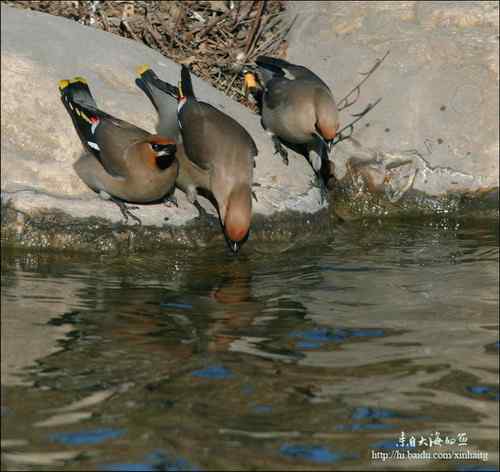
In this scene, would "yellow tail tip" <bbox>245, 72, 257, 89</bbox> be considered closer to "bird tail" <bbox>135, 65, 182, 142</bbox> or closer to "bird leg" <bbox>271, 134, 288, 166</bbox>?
"bird leg" <bbox>271, 134, 288, 166</bbox>

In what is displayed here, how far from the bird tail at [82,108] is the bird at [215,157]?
534 millimetres

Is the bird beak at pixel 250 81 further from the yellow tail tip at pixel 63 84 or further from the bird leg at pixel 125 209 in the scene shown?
the bird leg at pixel 125 209

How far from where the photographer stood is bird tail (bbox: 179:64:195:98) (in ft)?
25.1

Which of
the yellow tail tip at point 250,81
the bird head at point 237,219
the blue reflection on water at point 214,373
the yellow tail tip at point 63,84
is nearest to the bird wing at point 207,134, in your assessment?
the bird head at point 237,219

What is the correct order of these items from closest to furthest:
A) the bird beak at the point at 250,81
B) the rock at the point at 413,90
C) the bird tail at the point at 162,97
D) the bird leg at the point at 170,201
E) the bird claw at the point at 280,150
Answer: the bird leg at the point at 170,201 < the bird tail at the point at 162,97 < the bird claw at the point at 280,150 < the rock at the point at 413,90 < the bird beak at the point at 250,81

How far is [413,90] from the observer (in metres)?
8.69

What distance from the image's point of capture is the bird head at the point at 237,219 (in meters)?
Result: 6.88

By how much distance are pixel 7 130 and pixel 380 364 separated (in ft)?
9.61

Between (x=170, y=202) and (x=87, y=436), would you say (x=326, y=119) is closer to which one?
(x=170, y=202)

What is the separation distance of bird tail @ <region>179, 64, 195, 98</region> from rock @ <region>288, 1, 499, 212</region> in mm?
1138

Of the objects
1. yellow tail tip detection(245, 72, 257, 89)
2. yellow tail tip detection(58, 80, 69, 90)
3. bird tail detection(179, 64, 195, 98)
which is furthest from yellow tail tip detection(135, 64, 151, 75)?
yellow tail tip detection(245, 72, 257, 89)

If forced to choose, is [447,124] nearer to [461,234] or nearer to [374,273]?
[461,234]

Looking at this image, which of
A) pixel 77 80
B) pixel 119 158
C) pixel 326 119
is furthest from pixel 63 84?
pixel 326 119

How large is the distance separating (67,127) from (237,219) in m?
1.23
